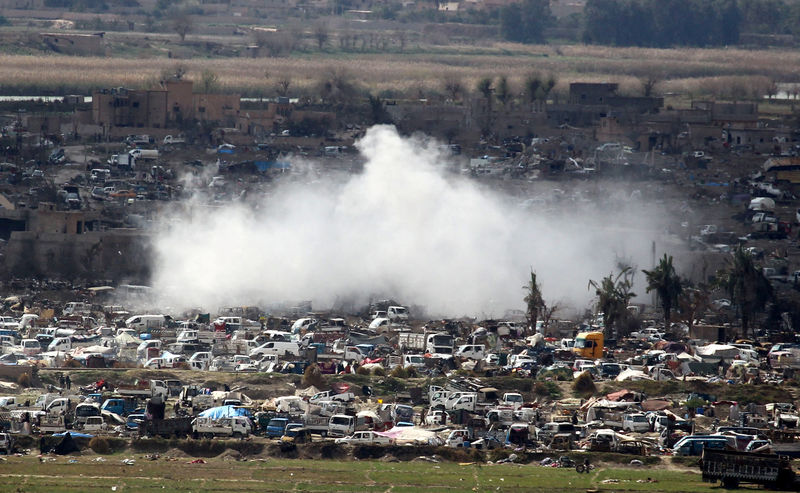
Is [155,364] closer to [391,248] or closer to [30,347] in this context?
[30,347]

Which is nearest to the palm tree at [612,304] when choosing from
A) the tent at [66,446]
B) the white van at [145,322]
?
the white van at [145,322]

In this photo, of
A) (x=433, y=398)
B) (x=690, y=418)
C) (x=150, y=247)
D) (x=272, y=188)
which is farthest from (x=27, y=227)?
(x=690, y=418)

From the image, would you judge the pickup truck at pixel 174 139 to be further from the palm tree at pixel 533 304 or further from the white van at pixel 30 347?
the white van at pixel 30 347

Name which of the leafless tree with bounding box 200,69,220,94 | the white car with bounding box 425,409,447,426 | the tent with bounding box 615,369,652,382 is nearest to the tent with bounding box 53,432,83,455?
the white car with bounding box 425,409,447,426

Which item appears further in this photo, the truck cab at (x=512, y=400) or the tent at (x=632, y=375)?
the tent at (x=632, y=375)

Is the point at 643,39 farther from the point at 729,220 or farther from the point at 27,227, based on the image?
the point at 27,227

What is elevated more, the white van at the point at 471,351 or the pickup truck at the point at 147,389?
the pickup truck at the point at 147,389

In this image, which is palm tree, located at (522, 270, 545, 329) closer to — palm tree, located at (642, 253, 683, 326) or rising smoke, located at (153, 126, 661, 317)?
rising smoke, located at (153, 126, 661, 317)

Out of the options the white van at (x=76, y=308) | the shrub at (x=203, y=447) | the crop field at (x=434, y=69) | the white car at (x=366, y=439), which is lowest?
the crop field at (x=434, y=69)
